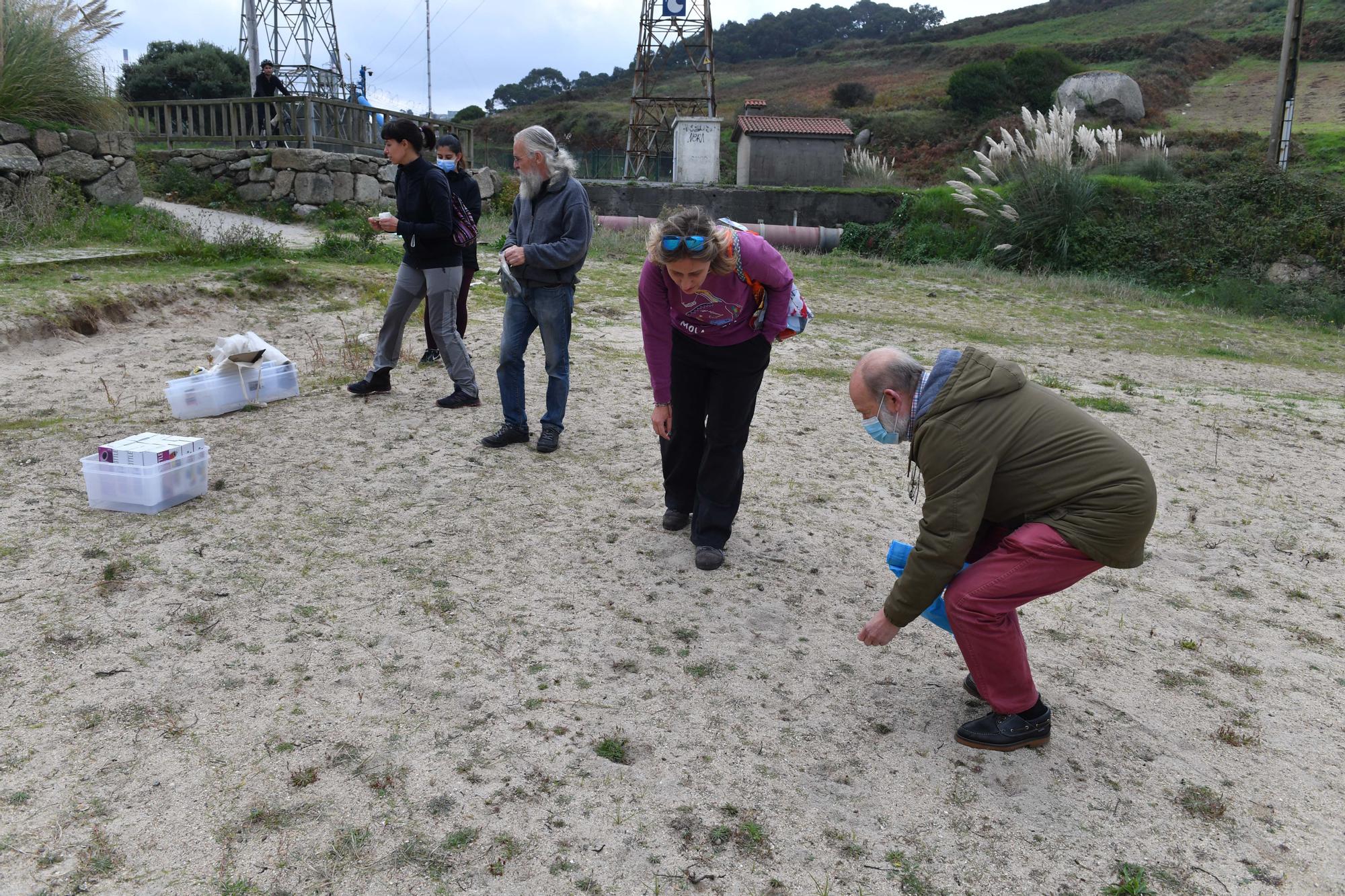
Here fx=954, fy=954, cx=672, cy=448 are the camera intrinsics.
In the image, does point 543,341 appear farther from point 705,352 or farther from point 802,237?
point 802,237

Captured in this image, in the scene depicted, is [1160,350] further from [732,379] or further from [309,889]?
[309,889]

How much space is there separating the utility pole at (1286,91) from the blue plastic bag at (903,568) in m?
18.4

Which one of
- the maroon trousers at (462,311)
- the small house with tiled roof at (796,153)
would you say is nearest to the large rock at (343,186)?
the maroon trousers at (462,311)

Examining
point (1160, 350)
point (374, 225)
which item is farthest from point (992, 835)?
point (1160, 350)

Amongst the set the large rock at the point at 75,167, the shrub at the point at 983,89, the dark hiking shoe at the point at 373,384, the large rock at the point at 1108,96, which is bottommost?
the dark hiking shoe at the point at 373,384

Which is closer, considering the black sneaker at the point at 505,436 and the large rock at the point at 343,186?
the black sneaker at the point at 505,436

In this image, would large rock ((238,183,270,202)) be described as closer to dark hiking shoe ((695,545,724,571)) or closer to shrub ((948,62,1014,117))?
dark hiking shoe ((695,545,724,571))

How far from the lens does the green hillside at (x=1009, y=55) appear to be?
1226 inches

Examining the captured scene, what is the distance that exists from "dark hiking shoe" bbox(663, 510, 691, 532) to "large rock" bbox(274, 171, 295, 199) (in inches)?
456

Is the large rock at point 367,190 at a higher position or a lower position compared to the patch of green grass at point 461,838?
higher

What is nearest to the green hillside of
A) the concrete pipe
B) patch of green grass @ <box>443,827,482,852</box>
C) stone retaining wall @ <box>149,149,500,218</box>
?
the concrete pipe

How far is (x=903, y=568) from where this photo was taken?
121 inches

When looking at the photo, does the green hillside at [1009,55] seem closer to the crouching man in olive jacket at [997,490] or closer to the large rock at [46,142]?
the large rock at [46,142]

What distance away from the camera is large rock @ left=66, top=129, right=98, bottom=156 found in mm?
10922
